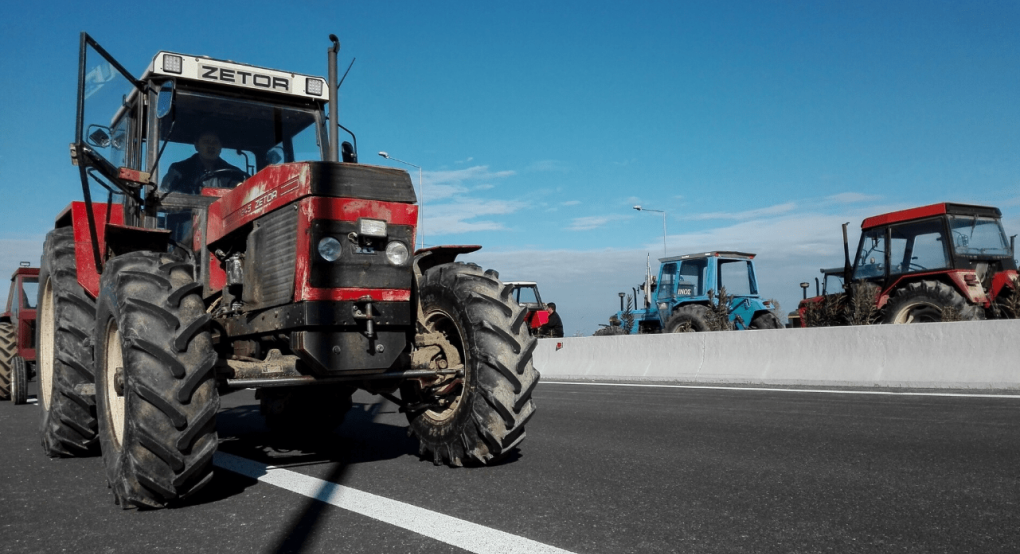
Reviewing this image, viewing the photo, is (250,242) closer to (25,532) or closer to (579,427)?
(25,532)

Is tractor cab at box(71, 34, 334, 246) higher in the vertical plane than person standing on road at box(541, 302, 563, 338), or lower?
higher

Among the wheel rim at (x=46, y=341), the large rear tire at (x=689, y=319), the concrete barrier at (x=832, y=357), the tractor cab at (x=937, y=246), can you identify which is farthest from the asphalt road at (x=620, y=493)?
the large rear tire at (x=689, y=319)

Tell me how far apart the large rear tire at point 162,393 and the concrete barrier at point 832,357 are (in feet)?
31.0

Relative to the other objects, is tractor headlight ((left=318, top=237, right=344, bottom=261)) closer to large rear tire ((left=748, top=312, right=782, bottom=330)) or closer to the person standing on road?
large rear tire ((left=748, top=312, right=782, bottom=330))

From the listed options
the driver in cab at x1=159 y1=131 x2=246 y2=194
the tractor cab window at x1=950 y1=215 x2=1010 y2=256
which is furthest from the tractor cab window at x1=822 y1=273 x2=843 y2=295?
the driver in cab at x1=159 y1=131 x2=246 y2=194

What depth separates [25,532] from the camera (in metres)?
3.82

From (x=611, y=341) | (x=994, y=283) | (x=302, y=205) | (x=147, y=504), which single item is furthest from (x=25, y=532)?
(x=994, y=283)

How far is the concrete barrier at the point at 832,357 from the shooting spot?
33.9 feet

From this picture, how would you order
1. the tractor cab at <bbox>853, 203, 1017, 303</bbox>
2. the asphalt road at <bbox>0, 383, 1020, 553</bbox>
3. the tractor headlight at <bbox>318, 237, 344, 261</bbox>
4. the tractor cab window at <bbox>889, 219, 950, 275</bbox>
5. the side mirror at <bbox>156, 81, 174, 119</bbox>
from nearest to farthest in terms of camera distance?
the asphalt road at <bbox>0, 383, 1020, 553</bbox> < the tractor headlight at <bbox>318, 237, 344, 261</bbox> < the side mirror at <bbox>156, 81, 174, 119</bbox> < the tractor cab at <bbox>853, 203, 1017, 303</bbox> < the tractor cab window at <bbox>889, 219, 950, 275</bbox>

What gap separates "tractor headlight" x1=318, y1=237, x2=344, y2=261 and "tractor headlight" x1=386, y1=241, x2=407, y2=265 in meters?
0.30

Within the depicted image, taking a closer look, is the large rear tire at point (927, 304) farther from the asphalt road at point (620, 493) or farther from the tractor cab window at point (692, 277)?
the asphalt road at point (620, 493)

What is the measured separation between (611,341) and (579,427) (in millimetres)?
8643

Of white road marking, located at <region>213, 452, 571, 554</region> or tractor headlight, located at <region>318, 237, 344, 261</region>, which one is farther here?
tractor headlight, located at <region>318, 237, 344, 261</region>

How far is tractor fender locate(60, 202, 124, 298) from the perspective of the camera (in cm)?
629
